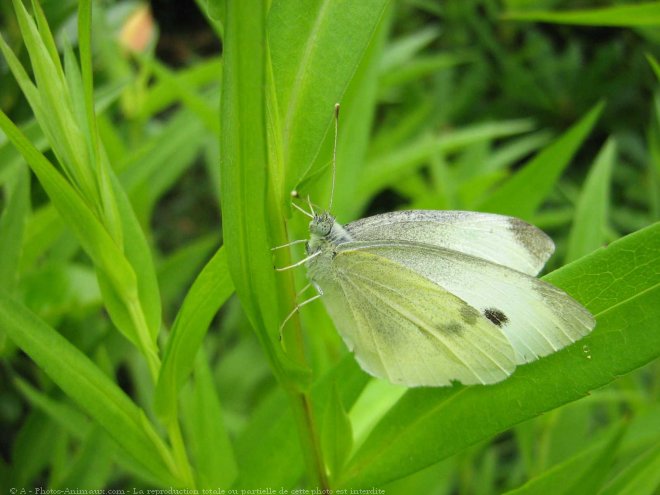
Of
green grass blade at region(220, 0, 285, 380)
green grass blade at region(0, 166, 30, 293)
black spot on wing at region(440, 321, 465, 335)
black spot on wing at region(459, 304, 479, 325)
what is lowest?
black spot on wing at region(440, 321, 465, 335)

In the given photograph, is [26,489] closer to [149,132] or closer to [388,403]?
[388,403]

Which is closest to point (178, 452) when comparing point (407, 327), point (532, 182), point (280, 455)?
point (280, 455)

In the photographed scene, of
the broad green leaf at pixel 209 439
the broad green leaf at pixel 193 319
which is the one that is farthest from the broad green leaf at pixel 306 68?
the broad green leaf at pixel 209 439

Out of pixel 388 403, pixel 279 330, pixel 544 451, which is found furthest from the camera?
pixel 544 451

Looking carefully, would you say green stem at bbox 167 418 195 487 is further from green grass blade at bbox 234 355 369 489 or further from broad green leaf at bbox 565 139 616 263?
broad green leaf at bbox 565 139 616 263

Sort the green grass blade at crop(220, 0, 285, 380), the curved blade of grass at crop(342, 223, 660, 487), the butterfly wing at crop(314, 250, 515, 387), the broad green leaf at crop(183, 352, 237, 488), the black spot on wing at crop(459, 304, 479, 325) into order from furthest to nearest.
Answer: the broad green leaf at crop(183, 352, 237, 488) < the black spot on wing at crop(459, 304, 479, 325) < the butterfly wing at crop(314, 250, 515, 387) < the curved blade of grass at crop(342, 223, 660, 487) < the green grass blade at crop(220, 0, 285, 380)

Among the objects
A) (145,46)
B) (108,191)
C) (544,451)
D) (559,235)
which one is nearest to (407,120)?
(559,235)

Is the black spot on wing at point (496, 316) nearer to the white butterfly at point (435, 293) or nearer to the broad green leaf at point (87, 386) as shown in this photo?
the white butterfly at point (435, 293)

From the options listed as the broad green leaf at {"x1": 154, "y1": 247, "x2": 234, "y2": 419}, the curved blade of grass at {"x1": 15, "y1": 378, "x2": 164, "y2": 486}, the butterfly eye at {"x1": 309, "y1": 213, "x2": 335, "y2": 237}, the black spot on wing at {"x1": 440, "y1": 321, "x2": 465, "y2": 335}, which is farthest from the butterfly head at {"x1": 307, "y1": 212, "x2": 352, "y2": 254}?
the curved blade of grass at {"x1": 15, "y1": 378, "x2": 164, "y2": 486}
